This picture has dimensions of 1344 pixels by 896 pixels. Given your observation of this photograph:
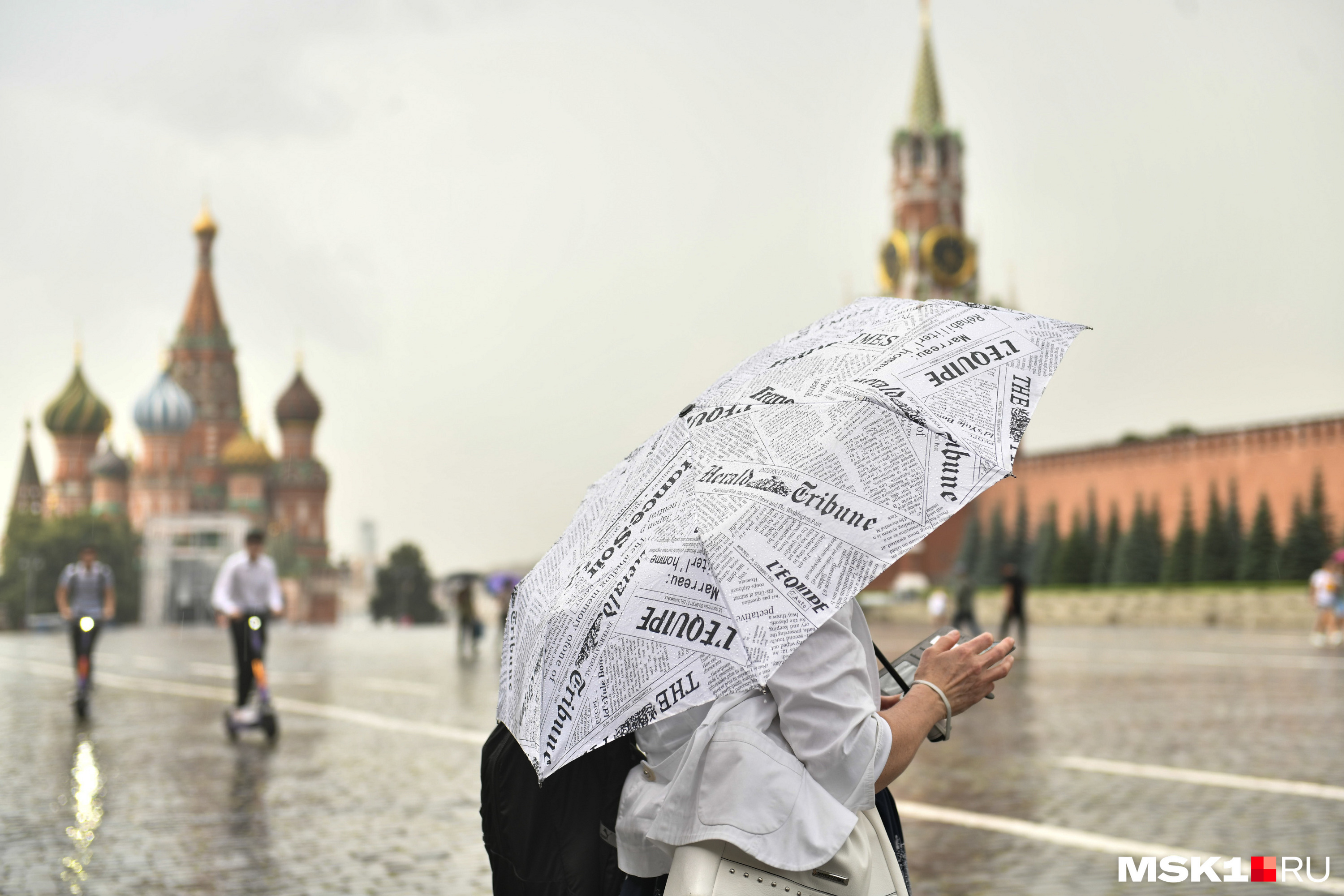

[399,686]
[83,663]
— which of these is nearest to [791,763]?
[83,663]

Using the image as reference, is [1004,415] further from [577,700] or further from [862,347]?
[577,700]

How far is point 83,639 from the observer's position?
1088 centimetres

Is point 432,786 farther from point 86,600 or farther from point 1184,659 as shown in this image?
point 1184,659

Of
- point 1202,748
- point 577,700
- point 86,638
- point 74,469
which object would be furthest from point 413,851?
point 74,469

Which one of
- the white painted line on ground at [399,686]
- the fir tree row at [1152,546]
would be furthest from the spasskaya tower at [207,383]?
the white painted line on ground at [399,686]

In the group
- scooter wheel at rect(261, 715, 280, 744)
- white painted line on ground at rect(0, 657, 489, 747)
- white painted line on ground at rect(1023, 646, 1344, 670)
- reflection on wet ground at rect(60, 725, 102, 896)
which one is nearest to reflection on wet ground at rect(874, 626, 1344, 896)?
white painted line on ground at rect(1023, 646, 1344, 670)

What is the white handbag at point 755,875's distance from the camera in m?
1.83

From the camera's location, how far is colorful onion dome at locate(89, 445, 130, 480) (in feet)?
243

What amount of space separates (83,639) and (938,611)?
23956 millimetres

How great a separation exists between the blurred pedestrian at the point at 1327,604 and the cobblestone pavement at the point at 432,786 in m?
7.12

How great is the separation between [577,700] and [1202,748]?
6.78 metres

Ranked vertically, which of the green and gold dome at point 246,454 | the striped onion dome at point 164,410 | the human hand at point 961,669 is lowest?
the human hand at point 961,669

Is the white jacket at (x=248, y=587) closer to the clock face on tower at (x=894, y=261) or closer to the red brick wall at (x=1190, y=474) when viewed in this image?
the red brick wall at (x=1190, y=474)

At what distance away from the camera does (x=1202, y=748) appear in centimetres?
781
